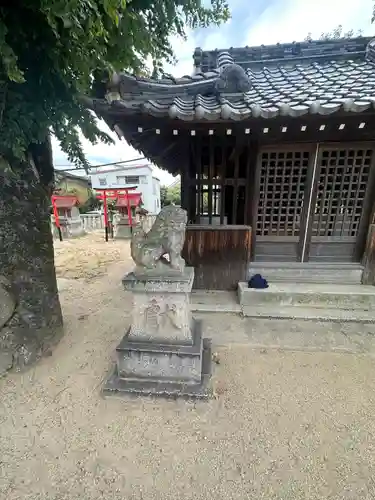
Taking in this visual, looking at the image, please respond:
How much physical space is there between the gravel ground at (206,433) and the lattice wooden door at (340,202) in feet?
6.06

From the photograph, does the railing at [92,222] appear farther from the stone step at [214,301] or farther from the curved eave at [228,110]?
the curved eave at [228,110]

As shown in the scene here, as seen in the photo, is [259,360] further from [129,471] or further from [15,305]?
[15,305]

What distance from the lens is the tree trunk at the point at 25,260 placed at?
9.13 ft

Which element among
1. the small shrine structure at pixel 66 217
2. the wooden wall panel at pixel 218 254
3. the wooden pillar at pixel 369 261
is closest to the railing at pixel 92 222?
the small shrine structure at pixel 66 217

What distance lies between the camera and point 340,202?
4.14 metres

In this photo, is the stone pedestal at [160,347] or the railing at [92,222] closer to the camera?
the stone pedestal at [160,347]

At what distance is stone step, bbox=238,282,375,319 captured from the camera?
3941mm

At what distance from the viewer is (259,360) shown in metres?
2.96

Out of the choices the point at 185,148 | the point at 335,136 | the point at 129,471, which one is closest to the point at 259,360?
the point at 129,471

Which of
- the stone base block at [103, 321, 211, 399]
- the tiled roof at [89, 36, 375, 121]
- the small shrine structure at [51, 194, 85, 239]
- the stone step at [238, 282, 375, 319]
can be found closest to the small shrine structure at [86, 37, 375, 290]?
the tiled roof at [89, 36, 375, 121]

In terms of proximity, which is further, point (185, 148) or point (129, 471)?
point (185, 148)

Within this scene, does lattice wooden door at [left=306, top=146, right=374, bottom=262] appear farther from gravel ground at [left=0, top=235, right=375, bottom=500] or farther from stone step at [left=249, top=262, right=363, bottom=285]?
gravel ground at [left=0, top=235, right=375, bottom=500]

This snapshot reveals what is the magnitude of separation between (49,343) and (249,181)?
13.0ft

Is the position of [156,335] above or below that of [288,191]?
below
